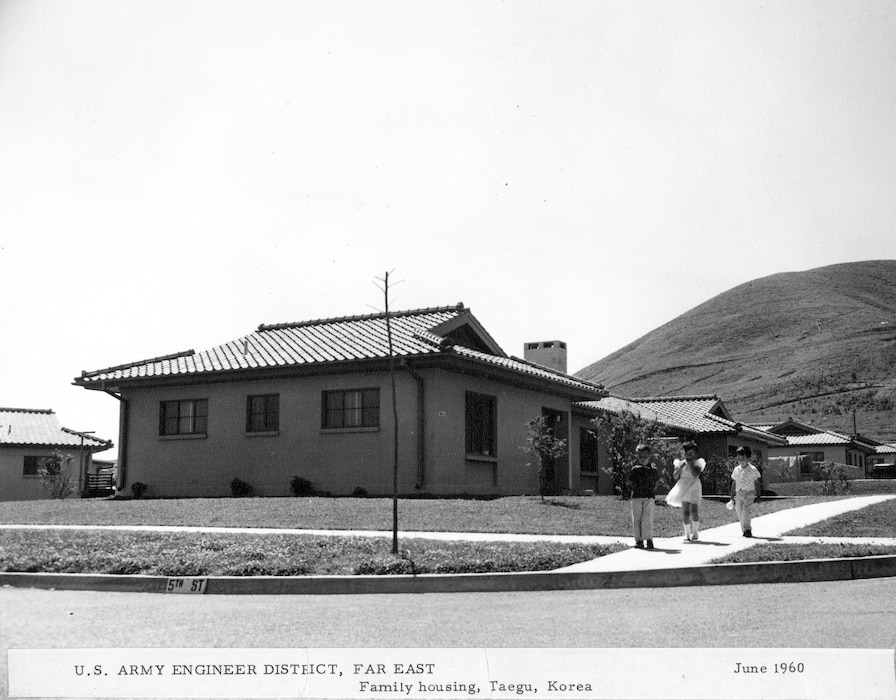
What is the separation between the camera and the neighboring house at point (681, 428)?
29859 mm

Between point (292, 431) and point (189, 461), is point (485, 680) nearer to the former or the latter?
point (292, 431)

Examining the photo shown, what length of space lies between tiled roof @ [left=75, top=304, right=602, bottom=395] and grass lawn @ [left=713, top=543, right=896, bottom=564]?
1007 cm

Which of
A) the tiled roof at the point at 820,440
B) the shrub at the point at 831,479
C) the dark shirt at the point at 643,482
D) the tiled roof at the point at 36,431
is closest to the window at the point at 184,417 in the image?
the dark shirt at the point at 643,482

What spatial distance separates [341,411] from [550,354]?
13257 mm

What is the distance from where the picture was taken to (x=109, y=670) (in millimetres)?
5082

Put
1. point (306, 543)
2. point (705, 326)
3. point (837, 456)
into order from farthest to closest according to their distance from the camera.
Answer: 1. point (705, 326)
2. point (837, 456)
3. point (306, 543)

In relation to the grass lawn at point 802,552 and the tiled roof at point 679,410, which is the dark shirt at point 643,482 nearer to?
the grass lawn at point 802,552

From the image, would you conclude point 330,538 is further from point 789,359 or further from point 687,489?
point 789,359

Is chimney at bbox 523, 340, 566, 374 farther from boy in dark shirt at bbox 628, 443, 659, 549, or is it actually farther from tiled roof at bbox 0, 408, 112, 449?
tiled roof at bbox 0, 408, 112, 449

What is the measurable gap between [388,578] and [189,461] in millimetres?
15683

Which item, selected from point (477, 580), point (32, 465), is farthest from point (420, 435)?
point (32, 465)

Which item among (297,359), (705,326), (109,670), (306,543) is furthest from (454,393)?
(705,326)

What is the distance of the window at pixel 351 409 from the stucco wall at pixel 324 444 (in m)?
0.18

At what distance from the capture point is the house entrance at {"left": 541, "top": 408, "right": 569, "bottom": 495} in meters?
26.6
